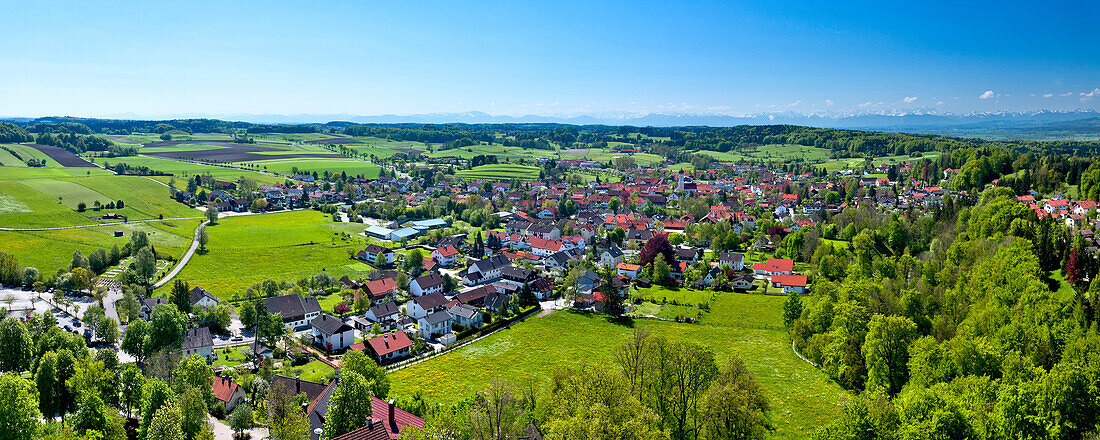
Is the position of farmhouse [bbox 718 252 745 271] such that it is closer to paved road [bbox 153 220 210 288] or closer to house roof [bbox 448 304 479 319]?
house roof [bbox 448 304 479 319]

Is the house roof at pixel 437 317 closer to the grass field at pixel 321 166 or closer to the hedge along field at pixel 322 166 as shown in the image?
the hedge along field at pixel 322 166

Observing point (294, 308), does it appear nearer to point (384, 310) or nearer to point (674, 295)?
point (384, 310)

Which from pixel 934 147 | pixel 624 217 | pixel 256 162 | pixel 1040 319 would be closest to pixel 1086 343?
pixel 1040 319

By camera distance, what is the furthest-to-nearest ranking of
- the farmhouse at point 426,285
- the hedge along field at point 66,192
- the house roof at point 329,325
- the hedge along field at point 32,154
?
the hedge along field at point 32,154 → the hedge along field at point 66,192 → the farmhouse at point 426,285 → the house roof at point 329,325

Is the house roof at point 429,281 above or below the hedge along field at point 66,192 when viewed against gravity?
below

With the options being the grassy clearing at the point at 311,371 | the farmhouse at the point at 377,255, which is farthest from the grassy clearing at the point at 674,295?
the grassy clearing at the point at 311,371

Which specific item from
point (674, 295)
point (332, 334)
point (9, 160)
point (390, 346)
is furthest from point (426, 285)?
point (9, 160)

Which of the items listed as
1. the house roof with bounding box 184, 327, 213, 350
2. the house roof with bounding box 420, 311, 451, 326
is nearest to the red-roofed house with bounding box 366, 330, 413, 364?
the house roof with bounding box 420, 311, 451, 326
